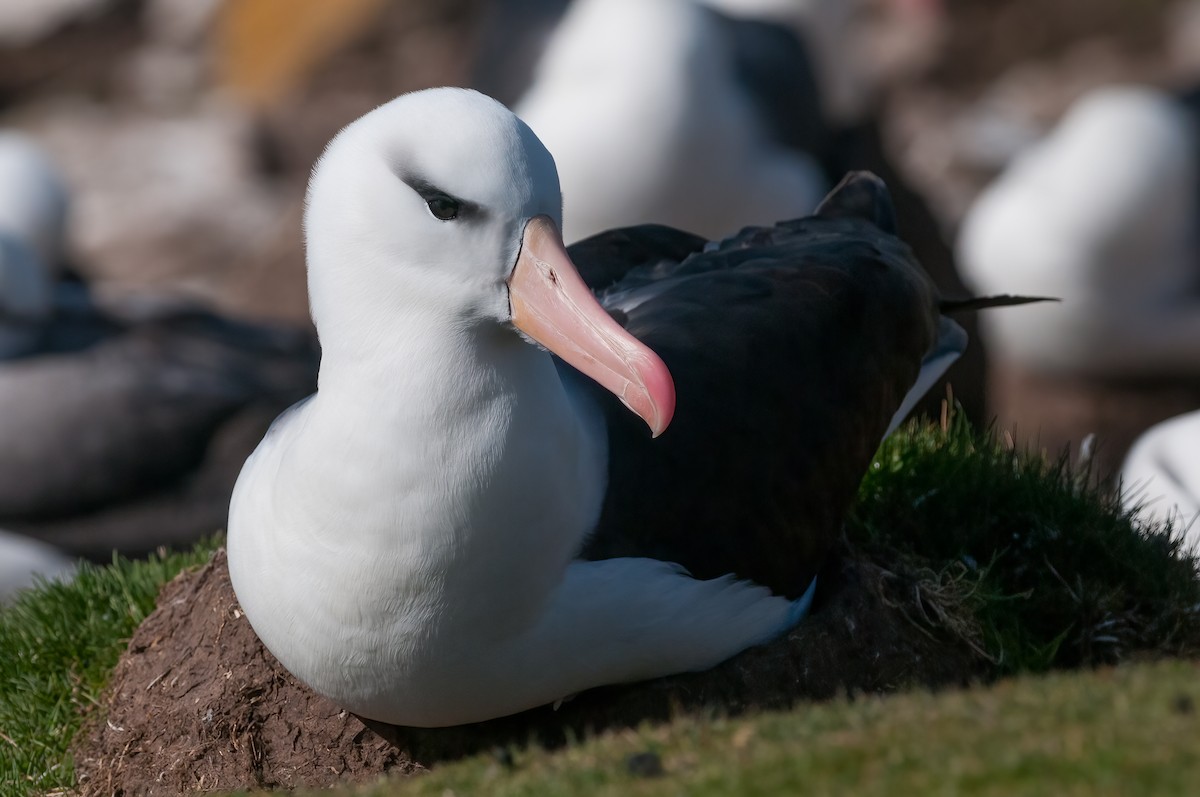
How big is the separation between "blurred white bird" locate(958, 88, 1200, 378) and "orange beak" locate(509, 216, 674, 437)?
28.6 ft

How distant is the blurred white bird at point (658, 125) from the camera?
8.12m

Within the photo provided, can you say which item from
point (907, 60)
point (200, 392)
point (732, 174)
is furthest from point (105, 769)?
point (907, 60)

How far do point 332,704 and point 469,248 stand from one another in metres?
1.32

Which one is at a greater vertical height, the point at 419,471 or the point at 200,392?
the point at 419,471

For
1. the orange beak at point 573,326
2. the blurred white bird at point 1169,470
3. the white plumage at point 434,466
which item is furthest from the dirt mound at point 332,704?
the blurred white bird at point 1169,470

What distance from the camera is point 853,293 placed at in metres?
4.32

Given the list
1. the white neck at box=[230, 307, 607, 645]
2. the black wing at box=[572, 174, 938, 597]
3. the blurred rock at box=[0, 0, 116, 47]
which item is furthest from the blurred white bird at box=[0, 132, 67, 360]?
the white neck at box=[230, 307, 607, 645]

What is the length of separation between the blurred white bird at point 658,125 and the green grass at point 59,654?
354cm

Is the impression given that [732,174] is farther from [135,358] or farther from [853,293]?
[853,293]

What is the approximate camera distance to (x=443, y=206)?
11.0 ft

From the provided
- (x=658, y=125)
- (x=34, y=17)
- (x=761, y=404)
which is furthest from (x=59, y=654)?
(x=34, y=17)

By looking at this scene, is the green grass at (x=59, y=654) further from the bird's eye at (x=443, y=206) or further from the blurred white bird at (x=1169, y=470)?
the blurred white bird at (x=1169, y=470)

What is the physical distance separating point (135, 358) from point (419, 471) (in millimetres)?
5666

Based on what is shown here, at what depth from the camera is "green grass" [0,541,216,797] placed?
14.4 ft
